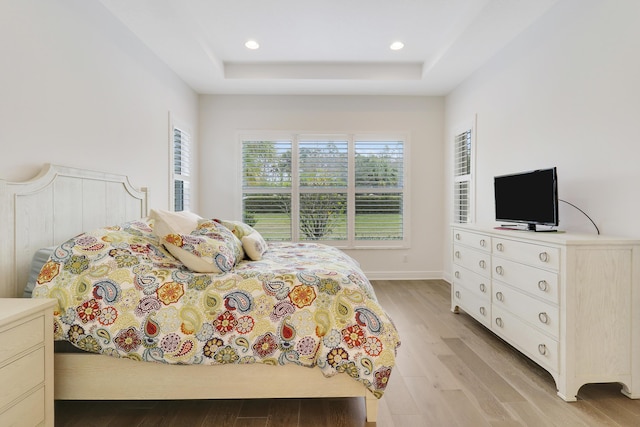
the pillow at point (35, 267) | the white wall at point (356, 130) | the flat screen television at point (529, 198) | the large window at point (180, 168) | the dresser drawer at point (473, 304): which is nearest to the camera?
the pillow at point (35, 267)

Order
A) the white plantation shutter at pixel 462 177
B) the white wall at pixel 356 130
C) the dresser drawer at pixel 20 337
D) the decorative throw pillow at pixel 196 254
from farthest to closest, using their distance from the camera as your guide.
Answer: the white wall at pixel 356 130 < the white plantation shutter at pixel 462 177 < the decorative throw pillow at pixel 196 254 < the dresser drawer at pixel 20 337

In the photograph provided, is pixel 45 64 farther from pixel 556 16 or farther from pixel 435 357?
pixel 556 16

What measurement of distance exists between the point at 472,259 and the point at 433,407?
155cm

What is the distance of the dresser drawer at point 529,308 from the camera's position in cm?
201

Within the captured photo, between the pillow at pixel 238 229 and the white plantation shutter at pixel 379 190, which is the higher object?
the white plantation shutter at pixel 379 190

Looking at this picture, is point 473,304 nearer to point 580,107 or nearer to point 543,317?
point 543,317

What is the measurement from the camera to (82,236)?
185 cm

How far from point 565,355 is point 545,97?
2.03m

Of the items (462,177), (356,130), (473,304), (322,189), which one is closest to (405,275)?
(462,177)

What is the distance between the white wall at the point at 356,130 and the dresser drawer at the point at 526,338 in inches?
86.9

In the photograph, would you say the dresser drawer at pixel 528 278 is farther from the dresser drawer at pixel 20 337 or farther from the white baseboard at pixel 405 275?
the dresser drawer at pixel 20 337

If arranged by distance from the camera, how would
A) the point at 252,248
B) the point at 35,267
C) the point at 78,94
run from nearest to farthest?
the point at 35,267 < the point at 78,94 < the point at 252,248

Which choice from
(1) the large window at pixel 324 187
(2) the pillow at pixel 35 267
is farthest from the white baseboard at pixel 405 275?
(2) the pillow at pixel 35 267

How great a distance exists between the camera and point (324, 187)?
4.81 m
